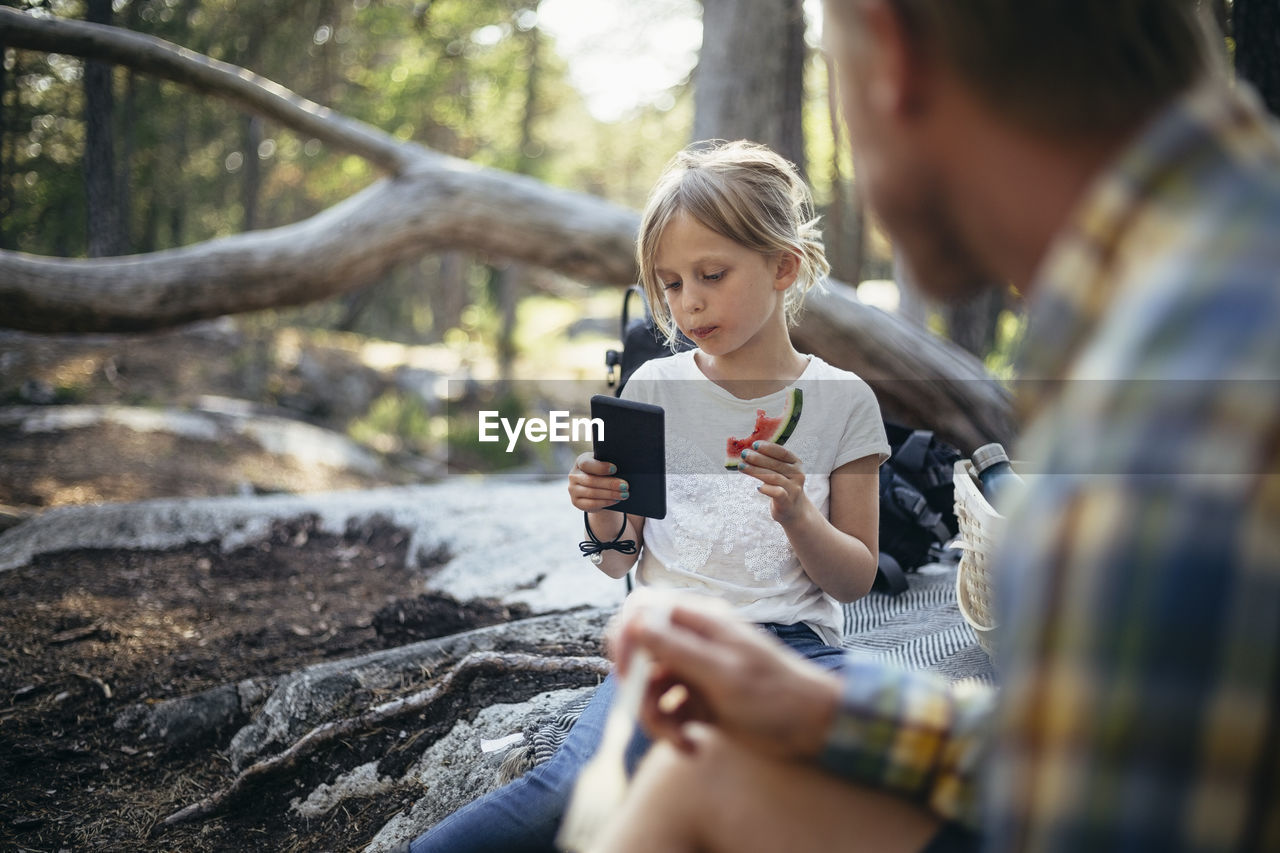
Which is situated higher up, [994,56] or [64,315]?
[994,56]

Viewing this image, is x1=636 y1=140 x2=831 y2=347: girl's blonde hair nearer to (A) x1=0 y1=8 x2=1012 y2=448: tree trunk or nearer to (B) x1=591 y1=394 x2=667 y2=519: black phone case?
(B) x1=591 y1=394 x2=667 y2=519: black phone case

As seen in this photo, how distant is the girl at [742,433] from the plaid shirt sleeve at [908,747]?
773 mm

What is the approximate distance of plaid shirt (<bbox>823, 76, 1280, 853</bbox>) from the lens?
66 centimetres

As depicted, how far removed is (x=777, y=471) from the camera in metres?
1.79

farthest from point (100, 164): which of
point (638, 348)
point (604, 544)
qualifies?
point (604, 544)

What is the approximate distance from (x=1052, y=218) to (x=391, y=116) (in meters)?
12.7

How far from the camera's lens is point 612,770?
1203 mm

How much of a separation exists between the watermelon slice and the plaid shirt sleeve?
83cm

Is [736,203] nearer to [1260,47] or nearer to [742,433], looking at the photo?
[742,433]

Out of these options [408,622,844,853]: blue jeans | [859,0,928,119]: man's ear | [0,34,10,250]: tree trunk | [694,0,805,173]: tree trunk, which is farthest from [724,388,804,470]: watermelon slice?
[0,34,10,250]: tree trunk

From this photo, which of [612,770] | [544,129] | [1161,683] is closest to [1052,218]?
[1161,683]

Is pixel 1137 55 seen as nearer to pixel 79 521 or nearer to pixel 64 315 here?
pixel 79 521

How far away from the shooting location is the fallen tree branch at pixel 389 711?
2461 mm

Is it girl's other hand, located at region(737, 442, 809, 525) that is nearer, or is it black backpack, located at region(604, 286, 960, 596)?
girl's other hand, located at region(737, 442, 809, 525)
